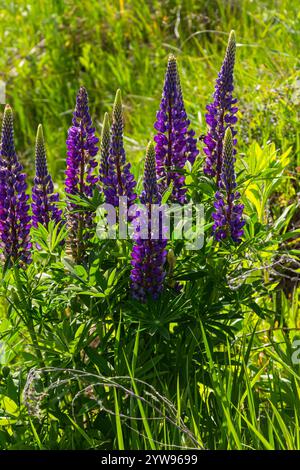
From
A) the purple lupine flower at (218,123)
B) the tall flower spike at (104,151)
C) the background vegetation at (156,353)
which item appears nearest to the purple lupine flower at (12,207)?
the background vegetation at (156,353)

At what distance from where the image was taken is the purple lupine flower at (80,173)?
2588 millimetres

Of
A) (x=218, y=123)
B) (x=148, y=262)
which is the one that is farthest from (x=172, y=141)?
(x=148, y=262)

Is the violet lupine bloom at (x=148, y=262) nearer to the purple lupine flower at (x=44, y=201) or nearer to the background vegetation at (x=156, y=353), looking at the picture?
the background vegetation at (x=156, y=353)

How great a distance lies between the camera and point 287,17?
5398mm

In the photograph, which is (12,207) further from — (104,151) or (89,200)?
(104,151)

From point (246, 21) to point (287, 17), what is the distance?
1.70 feet

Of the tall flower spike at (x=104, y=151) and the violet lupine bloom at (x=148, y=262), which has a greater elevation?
the tall flower spike at (x=104, y=151)

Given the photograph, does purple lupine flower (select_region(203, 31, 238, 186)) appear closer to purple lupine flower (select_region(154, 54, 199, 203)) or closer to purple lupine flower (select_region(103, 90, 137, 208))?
purple lupine flower (select_region(154, 54, 199, 203))

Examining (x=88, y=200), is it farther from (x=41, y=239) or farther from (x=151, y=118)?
(x=151, y=118)

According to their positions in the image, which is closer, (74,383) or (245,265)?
(74,383)

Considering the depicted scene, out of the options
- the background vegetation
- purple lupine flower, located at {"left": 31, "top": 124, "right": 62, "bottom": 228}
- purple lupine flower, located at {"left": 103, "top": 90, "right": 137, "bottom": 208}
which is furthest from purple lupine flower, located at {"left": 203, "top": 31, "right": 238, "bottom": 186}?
purple lupine flower, located at {"left": 31, "top": 124, "right": 62, "bottom": 228}

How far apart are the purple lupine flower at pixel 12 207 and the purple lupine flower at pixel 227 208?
0.59 metres

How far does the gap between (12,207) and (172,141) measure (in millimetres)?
535
